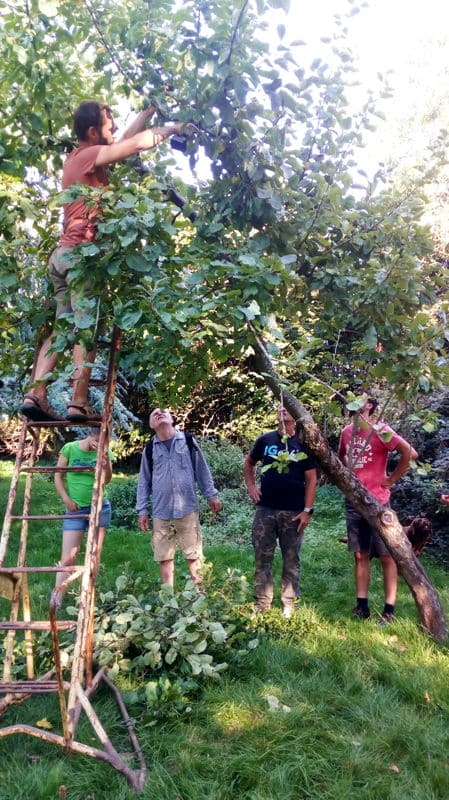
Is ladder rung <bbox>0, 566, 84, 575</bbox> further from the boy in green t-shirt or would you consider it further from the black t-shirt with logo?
the black t-shirt with logo

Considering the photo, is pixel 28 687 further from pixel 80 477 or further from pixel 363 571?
pixel 363 571

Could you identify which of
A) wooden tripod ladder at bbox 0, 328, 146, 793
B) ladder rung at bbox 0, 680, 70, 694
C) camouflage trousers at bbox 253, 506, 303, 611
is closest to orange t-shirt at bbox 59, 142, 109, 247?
wooden tripod ladder at bbox 0, 328, 146, 793

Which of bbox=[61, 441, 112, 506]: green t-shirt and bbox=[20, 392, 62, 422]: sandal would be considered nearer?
bbox=[20, 392, 62, 422]: sandal

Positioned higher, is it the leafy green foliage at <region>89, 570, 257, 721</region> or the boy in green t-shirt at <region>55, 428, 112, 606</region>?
the boy in green t-shirt at <region>55, 428, 112, 606</region>

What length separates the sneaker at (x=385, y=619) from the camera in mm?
4430

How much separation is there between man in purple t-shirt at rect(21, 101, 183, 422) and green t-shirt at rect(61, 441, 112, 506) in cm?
165

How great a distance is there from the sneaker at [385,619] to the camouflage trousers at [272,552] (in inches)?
27.6

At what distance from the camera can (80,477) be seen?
495 centimetres

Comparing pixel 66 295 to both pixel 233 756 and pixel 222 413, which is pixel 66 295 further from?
pixel 222 413

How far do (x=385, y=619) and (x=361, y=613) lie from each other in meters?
0.22

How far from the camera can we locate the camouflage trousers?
4.74 meters

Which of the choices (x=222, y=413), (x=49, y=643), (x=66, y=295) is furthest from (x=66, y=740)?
(x=222, y=413)

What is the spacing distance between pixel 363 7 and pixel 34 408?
275cm

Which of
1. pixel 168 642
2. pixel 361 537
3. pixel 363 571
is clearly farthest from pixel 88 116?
pixel 363 571
